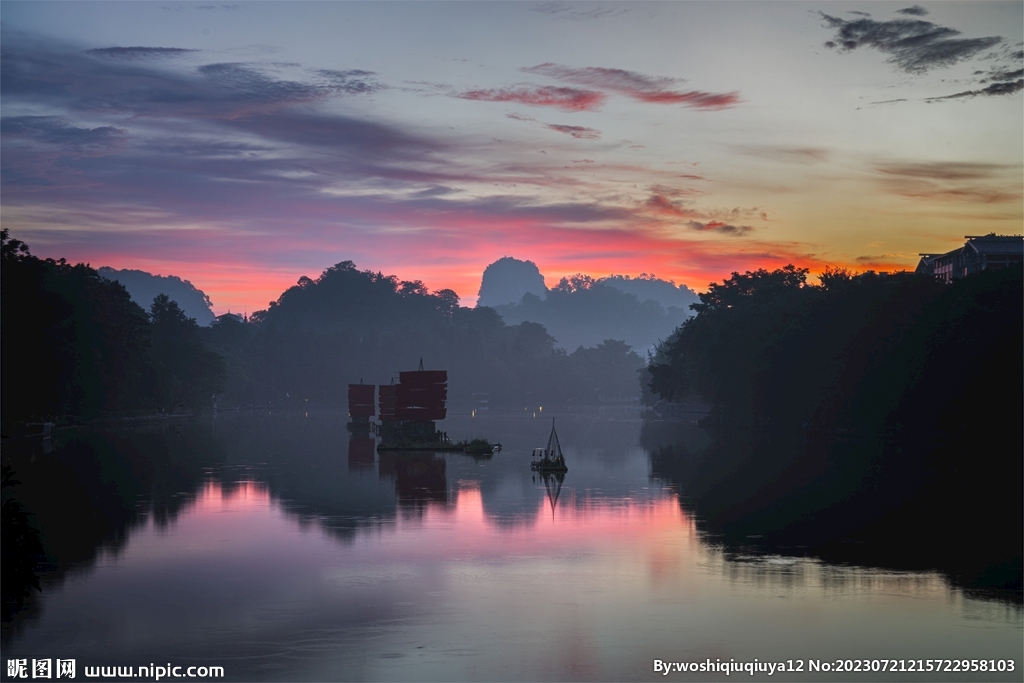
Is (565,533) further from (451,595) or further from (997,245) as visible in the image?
(997,245)

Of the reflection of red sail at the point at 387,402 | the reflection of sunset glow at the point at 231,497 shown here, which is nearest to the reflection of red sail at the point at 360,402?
the reflection of red sail at the point at 387,402

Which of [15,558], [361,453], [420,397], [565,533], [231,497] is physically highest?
[420,397]

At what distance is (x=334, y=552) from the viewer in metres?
39.5

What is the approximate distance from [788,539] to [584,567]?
10.3 metres

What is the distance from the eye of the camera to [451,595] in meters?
31.7

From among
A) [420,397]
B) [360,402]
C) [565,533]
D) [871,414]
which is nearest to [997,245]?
[871,414]

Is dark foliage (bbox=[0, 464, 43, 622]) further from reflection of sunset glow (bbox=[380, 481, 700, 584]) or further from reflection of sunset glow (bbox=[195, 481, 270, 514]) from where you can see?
reflection of sunset glow (bbox=[195, 481, 270, 514])

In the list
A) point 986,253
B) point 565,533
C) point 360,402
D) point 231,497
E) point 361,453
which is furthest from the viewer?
point 986,253

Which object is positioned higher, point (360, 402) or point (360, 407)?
point (360, 402)

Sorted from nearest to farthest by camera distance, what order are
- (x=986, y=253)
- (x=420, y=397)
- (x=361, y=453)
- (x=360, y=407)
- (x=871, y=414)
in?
(x=361, y=453) < (x=871, y=414) < (x=420, y=397) < (x=360, y=407) < (x=986, y=253)

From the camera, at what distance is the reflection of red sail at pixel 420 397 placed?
10325 cm

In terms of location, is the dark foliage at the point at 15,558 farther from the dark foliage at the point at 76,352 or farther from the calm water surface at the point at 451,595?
the dark foliage at the point at 76,352

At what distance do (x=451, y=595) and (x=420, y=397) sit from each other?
7219 centimetres

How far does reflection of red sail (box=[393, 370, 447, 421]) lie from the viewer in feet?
339
